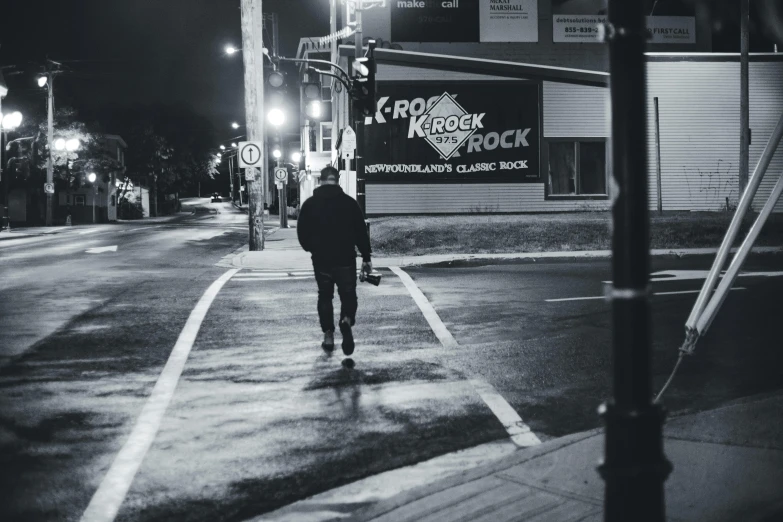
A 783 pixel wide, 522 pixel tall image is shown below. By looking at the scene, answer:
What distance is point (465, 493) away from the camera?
4.98 meters

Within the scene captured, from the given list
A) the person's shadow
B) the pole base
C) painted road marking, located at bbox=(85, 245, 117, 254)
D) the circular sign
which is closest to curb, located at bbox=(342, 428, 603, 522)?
the person's shadow

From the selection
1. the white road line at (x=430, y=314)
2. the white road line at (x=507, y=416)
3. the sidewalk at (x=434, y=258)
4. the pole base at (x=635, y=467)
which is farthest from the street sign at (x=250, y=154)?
the pole base at (x=635, y=467)

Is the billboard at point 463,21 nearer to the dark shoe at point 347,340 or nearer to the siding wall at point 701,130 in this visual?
the siding wall at point 701,130

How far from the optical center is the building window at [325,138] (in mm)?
62188

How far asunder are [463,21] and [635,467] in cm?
3604

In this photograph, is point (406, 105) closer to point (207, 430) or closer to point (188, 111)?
point (207, 430)

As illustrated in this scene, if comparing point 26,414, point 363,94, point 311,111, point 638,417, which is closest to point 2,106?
point 311,111

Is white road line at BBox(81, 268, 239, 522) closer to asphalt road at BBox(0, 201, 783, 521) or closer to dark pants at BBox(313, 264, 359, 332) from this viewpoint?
asphalt road at BBox(0, 201, 783, 521)

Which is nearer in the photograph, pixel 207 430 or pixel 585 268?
pixel 207 430

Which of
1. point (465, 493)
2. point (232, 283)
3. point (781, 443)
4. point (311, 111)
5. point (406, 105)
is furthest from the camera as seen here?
point (311, 111)

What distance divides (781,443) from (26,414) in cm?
564

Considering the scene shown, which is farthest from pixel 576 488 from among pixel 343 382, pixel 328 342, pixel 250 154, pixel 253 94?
pixel 253 94

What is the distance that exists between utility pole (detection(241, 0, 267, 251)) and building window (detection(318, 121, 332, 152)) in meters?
36.1

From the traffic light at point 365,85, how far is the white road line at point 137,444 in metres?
9.41
